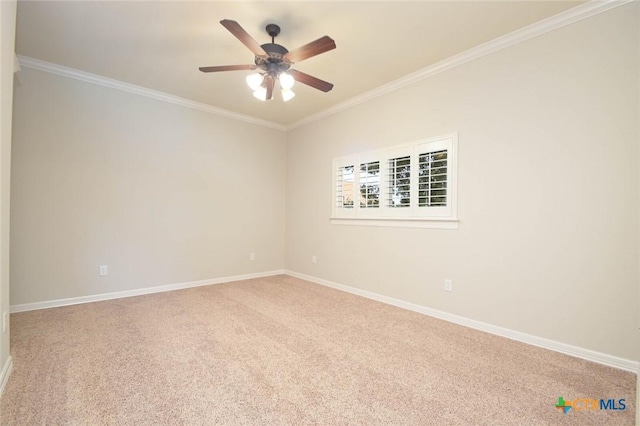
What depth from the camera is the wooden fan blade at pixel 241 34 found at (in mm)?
1973

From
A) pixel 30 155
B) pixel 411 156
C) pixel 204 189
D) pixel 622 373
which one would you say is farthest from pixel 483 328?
pixel 30 155

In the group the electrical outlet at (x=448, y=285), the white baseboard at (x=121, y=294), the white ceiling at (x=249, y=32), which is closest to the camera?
the white ceiling at (x=249, y=32)

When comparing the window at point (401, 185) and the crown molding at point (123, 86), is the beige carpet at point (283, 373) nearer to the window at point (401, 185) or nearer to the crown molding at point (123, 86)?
the window at point (401, 185)

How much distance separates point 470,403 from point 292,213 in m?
4.09

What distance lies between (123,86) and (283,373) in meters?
4.00

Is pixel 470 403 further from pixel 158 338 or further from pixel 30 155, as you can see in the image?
pixel 30 155

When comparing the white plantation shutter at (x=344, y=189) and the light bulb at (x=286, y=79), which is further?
the white plantation shutter at (x=344, y=189)

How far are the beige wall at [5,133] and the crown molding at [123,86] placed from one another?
5.43 feet

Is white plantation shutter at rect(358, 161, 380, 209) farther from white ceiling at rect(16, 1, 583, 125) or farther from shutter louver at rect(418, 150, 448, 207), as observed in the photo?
white ceiling at rect(16, 1, 583, 125)

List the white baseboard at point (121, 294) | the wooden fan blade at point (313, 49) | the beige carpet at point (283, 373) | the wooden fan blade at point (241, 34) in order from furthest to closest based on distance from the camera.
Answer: the white baseboard at point (121, 294) < the wooden fan blade at point (313, 49) < the wooden fan blade at point (241, 34) < the beige carpet at point (283, 373)

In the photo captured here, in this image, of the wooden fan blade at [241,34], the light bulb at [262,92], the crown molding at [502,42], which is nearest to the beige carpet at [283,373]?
the light bulb at [262,92]

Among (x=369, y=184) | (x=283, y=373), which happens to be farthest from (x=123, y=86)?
(x=283, y=373)

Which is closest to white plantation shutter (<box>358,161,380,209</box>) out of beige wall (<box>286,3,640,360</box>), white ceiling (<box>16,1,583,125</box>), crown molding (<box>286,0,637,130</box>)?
beige wall (<box>286,3,640,360</box>)

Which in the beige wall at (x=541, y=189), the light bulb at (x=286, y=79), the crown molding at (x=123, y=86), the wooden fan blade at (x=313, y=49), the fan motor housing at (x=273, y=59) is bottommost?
the beige wall at (x=541, y=189)
